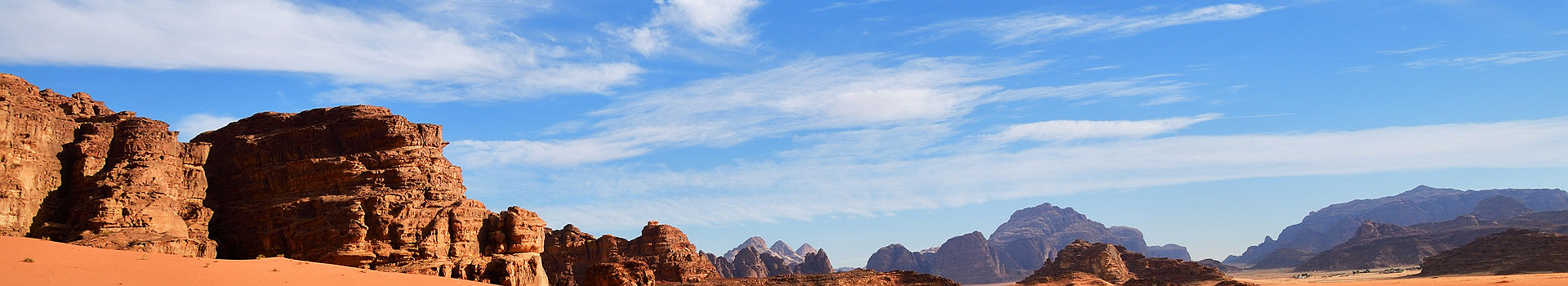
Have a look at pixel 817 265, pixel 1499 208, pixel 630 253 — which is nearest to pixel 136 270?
pixel 630 253

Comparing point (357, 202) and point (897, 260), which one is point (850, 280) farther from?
point (897, 260)

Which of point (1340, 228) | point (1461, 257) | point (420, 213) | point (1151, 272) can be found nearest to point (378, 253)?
point (420, 213)

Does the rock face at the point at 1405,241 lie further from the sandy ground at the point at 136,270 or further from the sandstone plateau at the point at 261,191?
the sandy ground at the point at 136,270

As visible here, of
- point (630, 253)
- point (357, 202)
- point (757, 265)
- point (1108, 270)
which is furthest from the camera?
point (757, 265)

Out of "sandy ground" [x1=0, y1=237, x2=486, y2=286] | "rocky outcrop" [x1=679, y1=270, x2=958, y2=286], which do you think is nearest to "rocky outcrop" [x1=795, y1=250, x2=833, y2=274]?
"rocky outcrop" [x1=679, y1=270, x2=958, y2=286]

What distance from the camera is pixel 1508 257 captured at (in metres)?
66.5

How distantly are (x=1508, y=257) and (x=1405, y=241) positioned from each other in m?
45.0

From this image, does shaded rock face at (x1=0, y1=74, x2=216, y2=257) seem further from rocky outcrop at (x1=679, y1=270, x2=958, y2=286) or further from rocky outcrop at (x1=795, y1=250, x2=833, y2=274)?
rocky outcrop at (x1=795, y1=250, x2=833, y2=274)

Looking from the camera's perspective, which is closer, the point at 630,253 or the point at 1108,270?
the point at 630,253

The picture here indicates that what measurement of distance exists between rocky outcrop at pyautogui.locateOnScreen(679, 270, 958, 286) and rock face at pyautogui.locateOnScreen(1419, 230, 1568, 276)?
39.4m

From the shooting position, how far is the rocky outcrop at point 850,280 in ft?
162

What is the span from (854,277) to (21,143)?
122 feet

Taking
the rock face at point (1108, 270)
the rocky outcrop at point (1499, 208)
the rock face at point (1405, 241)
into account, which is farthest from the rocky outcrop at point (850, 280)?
the rocky outcrop at point (1499, 208)

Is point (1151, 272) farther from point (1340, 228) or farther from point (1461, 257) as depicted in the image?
point (1340, 228)
